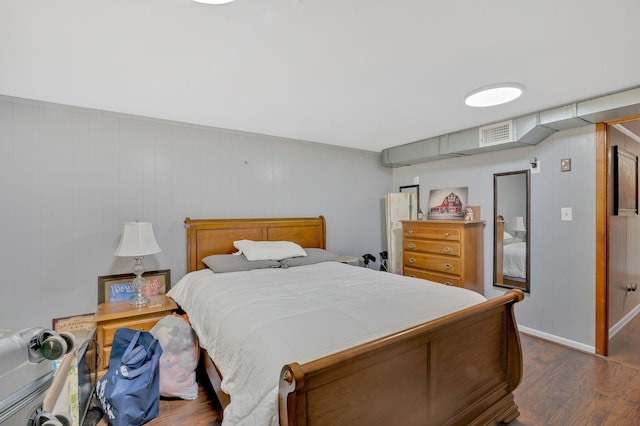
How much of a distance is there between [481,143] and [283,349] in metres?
3.02

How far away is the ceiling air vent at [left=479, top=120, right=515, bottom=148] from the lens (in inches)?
118

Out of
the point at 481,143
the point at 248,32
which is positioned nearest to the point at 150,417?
the point at 248,32

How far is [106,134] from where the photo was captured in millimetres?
2738

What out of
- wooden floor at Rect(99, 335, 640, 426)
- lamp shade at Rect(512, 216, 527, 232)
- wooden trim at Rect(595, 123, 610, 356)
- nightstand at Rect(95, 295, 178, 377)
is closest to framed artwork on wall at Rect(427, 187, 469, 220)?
lamp shade at Rect(512, 216, 527, 232)

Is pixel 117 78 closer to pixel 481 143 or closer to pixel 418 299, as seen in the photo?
pixel 418 299

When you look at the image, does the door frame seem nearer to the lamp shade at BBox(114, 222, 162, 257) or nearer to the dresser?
the dresser

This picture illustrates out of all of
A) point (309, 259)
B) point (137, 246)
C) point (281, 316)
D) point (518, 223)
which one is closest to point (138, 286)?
point (137, 246)

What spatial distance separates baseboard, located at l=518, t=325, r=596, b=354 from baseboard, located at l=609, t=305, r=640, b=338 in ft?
1.74

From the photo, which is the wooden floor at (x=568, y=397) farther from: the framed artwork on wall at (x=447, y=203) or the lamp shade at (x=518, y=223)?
the framed artwork on wall at (x=447, y=203)

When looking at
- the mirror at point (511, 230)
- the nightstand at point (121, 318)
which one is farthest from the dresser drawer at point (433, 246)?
the nightstand at point (121, 318)

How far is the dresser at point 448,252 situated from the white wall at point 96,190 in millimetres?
1680

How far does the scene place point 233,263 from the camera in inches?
114

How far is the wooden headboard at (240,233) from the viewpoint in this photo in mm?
3117

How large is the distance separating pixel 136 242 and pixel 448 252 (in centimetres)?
314
